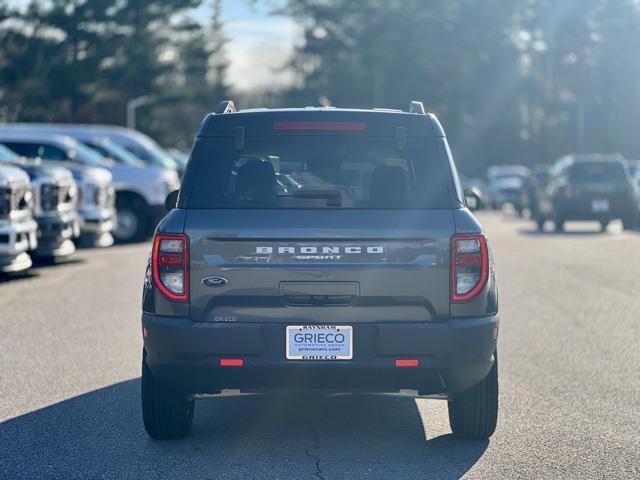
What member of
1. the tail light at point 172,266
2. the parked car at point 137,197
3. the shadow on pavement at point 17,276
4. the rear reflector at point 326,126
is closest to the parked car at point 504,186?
the parked car at point 137,197

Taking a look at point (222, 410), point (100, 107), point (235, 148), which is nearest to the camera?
point (235, 148)

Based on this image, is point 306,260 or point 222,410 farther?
point 222,410

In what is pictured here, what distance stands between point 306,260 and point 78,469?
4.95 feet

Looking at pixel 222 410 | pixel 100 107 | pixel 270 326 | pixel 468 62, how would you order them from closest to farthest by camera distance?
pixel 270 326
pixel 222 410
pixel 100 107
pixel 468 62

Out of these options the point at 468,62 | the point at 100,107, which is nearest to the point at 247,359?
the point at 100,107

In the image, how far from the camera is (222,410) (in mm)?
7539

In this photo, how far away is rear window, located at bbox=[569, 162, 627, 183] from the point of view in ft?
94.1

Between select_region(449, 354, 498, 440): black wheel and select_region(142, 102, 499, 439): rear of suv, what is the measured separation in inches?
10.4

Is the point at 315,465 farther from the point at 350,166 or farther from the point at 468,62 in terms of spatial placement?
the point at 468,62

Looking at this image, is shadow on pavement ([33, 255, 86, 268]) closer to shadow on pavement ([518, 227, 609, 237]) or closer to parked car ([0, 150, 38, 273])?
parked car ([0, 150, 38, 273])

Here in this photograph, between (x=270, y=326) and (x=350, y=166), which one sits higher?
(x=350, y=166)

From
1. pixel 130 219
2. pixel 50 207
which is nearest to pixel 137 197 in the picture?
pixel 130 219

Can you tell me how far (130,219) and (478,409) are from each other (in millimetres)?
17400

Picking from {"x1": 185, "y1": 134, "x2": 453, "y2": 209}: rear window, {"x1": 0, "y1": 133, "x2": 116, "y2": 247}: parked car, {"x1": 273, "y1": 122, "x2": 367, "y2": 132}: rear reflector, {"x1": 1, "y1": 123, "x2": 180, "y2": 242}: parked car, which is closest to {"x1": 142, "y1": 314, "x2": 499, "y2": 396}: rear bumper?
{"x1": 185, "y1": 134, "x2": 453, "y2": 209}: rear window
